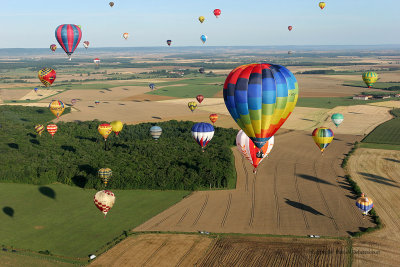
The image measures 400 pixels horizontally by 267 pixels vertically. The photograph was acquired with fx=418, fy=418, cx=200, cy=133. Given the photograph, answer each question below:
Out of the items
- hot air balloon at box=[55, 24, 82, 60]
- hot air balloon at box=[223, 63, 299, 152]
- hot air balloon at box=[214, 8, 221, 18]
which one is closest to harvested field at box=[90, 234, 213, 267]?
hot air balloon at box=[223, 63, 299, 152]

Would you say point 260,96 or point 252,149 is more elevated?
point 260,96

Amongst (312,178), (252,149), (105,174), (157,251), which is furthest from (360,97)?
(157,251)

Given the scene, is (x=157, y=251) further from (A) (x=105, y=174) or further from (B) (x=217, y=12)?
(B) (x=217, y=12)

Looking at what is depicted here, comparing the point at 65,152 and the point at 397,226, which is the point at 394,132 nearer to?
the point at 397,226

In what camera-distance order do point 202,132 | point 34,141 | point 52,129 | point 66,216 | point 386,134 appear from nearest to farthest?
point 66,216 < point 202,132 < point 52,129 < point 34,141 < point 386,134

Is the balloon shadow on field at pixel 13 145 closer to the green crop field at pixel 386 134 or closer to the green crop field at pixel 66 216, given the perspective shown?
the green crop field at pixel 66 216

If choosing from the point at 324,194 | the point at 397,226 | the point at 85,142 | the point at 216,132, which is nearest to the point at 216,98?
the point at 216,132

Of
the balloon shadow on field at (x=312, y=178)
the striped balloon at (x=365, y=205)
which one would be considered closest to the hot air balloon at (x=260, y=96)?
the striped balloon at (x=365, y=205)
